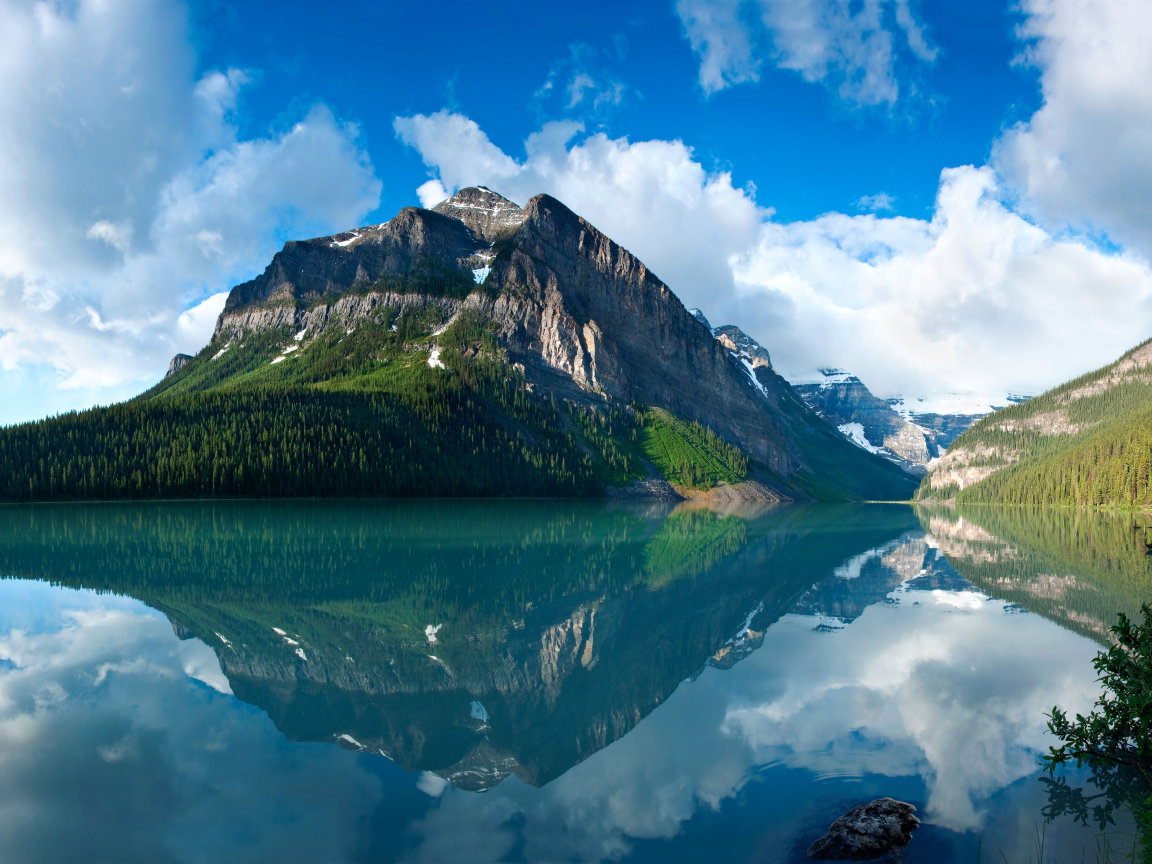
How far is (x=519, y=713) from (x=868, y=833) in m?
6.45

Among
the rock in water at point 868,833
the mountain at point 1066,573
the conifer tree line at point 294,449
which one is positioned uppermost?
the conifer tree line at point 294,449

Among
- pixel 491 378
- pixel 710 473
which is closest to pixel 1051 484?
pixel 710 473

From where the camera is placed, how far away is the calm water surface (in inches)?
328

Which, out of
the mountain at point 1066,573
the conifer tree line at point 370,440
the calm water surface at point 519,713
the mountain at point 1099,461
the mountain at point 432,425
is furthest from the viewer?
the mountain at point 1099,461

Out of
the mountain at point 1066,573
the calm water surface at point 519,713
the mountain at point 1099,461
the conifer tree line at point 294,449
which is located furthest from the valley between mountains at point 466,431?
the mountain at point 1066,573

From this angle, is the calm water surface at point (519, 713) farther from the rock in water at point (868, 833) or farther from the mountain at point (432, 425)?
the mountain at point (432, 425)

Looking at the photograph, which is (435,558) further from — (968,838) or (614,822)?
(968,838)

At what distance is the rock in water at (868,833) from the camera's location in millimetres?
7672

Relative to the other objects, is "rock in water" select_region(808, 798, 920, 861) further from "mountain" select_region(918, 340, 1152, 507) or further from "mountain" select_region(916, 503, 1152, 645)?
"mountain" select_region(918, 340, 1152, 507)

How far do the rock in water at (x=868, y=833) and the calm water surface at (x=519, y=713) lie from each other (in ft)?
0.86

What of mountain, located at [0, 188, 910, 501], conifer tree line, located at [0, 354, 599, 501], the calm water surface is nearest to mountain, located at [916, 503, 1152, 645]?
the calm water surface

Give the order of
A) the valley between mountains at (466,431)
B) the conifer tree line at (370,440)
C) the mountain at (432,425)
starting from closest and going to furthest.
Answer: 1. the conifer tree line at (370,440)
2. the mountain at (432,425)
3. the valley between mountains at (466,431)

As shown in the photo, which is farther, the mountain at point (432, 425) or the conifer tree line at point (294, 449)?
the mountain at point (432, 425)

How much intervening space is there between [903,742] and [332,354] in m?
193
